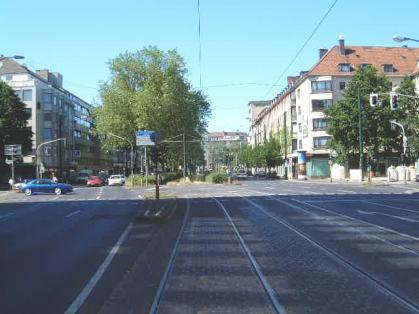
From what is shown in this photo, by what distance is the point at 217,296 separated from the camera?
25.8 ft

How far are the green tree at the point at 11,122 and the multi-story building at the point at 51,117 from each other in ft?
12.9

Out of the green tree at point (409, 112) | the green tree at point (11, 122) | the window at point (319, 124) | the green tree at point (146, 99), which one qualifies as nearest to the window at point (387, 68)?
the window at point (319, 124)

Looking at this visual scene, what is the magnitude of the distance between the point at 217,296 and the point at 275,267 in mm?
2469

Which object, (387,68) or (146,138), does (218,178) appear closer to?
(387,68)

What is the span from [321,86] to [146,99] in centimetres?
2805

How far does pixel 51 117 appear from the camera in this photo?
316 ft

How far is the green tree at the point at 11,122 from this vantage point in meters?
71.8

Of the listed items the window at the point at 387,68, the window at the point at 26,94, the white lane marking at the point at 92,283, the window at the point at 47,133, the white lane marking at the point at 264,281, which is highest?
the window at the point at 387,68

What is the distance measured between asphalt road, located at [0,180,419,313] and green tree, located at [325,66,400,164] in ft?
161

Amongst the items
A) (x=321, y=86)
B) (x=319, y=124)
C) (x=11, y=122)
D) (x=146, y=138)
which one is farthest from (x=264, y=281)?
(x=321, y=86)

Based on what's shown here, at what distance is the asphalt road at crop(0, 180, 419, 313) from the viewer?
7473mm

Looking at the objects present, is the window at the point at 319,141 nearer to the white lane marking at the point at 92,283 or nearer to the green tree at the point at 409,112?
the green tree at the point at 409,112

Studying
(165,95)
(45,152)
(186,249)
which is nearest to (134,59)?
(165,95)

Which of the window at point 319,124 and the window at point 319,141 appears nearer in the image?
the window at point 319,141
